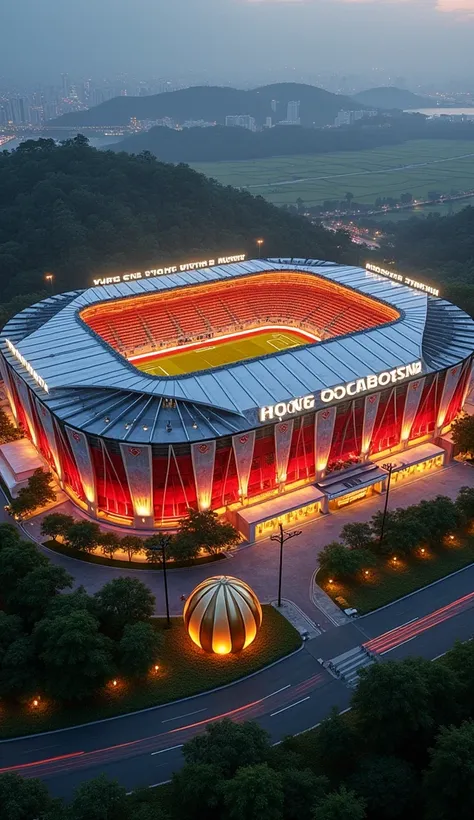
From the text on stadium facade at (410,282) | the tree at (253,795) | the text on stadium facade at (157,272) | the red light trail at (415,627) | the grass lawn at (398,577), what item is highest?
the text on stadium facade at (410,282)

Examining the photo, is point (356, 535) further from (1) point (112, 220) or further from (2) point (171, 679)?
(1) point (112, 220)

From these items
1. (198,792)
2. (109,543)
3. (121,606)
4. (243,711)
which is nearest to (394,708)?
(243,711)

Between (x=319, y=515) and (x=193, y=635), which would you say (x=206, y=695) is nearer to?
(x=193, y=635)

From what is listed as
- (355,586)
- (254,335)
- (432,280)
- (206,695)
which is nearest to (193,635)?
(206,695)

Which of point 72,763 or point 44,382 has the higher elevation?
point 44,382

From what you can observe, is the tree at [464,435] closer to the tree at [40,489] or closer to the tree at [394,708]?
the tree at [394,708]

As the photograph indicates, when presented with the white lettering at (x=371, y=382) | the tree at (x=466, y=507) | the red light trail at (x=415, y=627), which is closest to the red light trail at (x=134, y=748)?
the red light trail at (x=415, y=627)

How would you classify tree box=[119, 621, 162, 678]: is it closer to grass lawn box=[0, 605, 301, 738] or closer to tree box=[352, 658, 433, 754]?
grass lawn box=[0, 605, 301, 738]
